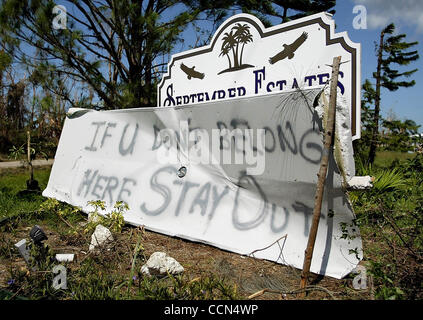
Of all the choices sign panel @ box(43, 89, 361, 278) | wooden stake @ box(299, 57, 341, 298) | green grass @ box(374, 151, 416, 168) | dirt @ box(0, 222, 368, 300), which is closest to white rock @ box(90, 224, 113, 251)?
dirt @ box(0, 222, 368, 300)

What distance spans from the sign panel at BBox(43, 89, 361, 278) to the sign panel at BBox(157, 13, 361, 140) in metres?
0.48

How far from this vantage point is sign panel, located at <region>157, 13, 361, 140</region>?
399cm

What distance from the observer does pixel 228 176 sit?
399 centimetres

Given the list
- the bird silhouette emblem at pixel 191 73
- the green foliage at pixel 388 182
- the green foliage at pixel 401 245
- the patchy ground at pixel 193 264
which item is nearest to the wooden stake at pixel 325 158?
the patchy ground at pixel 193 264

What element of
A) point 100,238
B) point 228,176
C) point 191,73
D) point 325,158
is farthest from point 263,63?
point 100,238

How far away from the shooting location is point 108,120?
534cm

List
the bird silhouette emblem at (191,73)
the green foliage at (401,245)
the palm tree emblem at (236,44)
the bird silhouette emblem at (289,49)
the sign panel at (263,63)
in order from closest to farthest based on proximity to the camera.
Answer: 1. the green foliage at (401,245)
2. the sign panel at (263,63)
3. the bird silhouette emblem at (289,49)
4. the palm tree emblem at (236,44)
5. the bird silhouette emblem at (191,73)

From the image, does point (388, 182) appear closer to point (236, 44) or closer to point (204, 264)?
point (236, 44)

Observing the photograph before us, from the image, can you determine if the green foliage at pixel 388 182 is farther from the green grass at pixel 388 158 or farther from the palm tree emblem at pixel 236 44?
the green grass at pixel 388 158

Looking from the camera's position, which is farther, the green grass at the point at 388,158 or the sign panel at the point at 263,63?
the green grass at the point at 388,158

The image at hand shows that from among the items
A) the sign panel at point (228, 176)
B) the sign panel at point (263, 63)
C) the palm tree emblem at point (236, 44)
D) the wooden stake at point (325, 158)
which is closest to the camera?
the wooden stake at point (325, 158)

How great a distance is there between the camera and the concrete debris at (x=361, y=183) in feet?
9.40

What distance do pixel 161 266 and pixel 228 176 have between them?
1346 millimetres

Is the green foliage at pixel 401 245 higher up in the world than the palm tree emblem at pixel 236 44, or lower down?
lower down
